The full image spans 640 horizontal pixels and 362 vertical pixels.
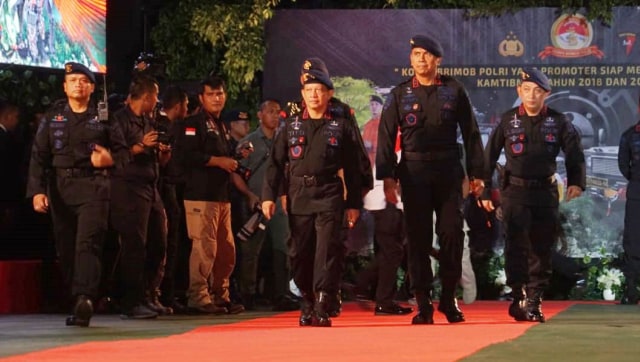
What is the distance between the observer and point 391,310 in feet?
41.7

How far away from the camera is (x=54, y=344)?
8.89m

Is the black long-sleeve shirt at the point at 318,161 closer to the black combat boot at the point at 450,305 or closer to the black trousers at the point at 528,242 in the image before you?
the black combat boot at the point at 450,305

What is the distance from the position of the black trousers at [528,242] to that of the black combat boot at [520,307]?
4 cm

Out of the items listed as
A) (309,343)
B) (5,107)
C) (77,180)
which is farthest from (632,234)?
(309,343)

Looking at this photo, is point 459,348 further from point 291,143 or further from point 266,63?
point 266,63

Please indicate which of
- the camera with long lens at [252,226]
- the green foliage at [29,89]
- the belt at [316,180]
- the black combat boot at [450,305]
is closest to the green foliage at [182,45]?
the green foliage at [29,89]

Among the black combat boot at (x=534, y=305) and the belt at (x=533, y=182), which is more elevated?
the belt at (x=533, y=182)

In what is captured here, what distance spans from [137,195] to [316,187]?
174 cm

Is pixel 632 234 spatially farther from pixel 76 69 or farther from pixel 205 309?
pixel 76 69

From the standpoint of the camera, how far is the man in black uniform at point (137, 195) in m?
11.6

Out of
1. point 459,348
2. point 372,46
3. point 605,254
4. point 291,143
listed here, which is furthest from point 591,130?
point 459,348

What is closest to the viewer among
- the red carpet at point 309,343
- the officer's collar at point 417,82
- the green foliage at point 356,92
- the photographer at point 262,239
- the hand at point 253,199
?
the red carpet at point 309,343

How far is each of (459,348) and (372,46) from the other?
8382 millimetres

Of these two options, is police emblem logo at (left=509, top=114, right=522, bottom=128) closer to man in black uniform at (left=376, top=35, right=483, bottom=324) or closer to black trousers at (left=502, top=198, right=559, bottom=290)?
black trousers at (left=502, top=198, right=559, bottom=290)
